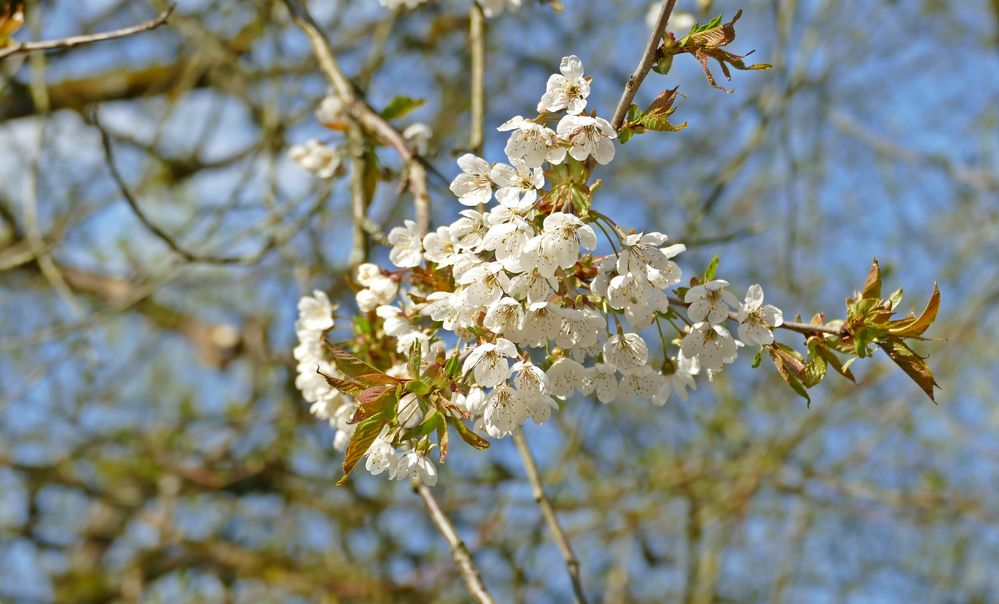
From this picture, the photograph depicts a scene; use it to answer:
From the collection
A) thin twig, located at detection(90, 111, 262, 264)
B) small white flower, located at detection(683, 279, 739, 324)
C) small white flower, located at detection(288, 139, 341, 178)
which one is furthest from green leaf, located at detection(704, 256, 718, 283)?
thin twig, located at detection(90, 111, 262, 264)

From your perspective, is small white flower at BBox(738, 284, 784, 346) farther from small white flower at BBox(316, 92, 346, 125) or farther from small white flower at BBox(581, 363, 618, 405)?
small white flower at BBox(316, 92, 346, 125)

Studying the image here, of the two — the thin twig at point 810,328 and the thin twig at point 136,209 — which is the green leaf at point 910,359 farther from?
the thin twig at point 136,209

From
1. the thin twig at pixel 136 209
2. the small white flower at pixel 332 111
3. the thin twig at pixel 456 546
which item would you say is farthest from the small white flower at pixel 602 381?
the thin twig at pixel 136 209

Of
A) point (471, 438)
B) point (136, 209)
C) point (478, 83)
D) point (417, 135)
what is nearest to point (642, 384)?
point (471, 438)

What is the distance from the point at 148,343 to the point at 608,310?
499 cm

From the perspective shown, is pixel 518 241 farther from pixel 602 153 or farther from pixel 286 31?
pixel 286 31

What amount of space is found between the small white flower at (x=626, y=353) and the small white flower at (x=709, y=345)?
0.23 ft

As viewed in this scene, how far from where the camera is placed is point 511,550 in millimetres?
3771

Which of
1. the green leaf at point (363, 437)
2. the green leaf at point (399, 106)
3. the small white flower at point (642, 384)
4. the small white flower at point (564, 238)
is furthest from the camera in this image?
the green leaf at point (399, 106)

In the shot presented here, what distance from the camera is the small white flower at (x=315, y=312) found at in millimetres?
1550

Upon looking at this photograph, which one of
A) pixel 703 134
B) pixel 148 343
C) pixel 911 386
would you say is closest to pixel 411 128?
pixel 911 386

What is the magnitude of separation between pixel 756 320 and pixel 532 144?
43 centimetres

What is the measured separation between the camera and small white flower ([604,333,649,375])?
125 centimetres

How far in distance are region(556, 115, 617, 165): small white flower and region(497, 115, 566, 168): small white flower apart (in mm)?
21
